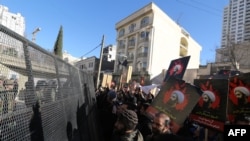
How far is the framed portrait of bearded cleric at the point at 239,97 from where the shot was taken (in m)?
4.10

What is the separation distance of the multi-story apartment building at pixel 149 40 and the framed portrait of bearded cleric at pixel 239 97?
132 ft

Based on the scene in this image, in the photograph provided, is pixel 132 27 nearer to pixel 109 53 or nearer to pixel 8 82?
pixel 109 53

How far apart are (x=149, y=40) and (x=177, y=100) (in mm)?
42262

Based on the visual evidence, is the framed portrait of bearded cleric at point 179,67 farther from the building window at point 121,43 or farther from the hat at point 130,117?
the building window at point 121,43

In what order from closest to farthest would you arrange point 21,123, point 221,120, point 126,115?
1. point 21,123
2. point 126,115
3. point 221,120

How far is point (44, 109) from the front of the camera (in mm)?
2410

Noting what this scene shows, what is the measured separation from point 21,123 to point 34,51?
0.72 metres

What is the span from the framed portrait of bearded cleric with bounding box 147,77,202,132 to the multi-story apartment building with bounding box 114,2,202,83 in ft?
131

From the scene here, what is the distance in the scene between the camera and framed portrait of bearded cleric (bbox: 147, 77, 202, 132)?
385 cm

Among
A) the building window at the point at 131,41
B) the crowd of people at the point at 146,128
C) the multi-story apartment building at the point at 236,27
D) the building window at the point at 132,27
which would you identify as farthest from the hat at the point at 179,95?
the building window at the point at 132,27

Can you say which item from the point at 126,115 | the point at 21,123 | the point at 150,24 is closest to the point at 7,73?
the point at 21,123

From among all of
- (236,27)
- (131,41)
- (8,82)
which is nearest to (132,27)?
(131,41)

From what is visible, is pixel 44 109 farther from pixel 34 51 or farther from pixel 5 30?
pixel 5 30

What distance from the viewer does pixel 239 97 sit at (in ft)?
13.8
